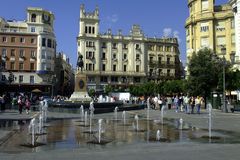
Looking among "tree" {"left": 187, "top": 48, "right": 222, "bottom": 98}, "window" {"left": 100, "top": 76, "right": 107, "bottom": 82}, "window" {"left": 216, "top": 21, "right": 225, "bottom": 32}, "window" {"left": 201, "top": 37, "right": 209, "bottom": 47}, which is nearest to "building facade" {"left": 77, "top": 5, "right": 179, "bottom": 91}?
"window" {"left": 100, "top": 76, "right": 107, "bottom": 82}

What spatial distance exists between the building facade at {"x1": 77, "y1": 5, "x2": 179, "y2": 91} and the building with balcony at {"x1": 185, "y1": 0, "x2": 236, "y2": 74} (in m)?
24.0

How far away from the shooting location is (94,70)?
335 feet

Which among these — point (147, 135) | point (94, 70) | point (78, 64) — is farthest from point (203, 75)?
point (94, 70)

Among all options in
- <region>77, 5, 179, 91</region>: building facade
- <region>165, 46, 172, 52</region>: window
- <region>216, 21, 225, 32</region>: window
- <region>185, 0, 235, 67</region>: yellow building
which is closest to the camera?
<region>185, 0, 235, 67</region>: yellow building

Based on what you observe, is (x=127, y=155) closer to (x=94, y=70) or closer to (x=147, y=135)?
(x=147, y=135)

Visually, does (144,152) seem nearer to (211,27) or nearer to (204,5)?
(211,27)

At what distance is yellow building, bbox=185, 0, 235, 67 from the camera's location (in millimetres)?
79500

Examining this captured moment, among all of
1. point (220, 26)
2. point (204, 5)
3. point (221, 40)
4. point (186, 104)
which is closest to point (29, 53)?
point (204, 5)

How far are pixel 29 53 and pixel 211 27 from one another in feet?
132

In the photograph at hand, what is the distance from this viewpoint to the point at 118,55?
10556cm

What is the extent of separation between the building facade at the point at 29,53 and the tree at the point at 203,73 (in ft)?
135

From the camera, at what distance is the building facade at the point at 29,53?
80625 millimetres

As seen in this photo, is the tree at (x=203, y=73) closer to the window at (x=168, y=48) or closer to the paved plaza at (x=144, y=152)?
the paved plaza at (x=144, y=152)

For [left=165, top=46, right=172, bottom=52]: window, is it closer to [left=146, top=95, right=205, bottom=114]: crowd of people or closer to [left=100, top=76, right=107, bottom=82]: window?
[left=100, top=76, right=107, bottom=82]: window
